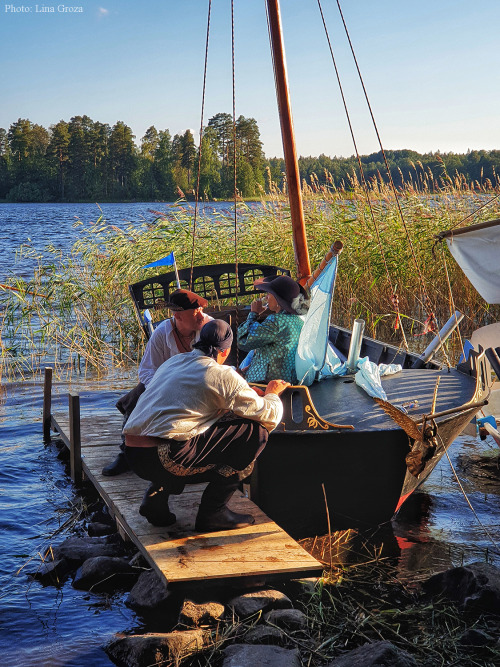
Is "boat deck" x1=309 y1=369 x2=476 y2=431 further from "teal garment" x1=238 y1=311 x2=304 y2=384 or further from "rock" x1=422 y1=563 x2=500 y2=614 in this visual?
"rock" x1=422 y1=563 x2=500 y2=614

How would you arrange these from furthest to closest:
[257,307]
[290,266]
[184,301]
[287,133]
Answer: [290,266], [287,133], [257,307], [184,301]

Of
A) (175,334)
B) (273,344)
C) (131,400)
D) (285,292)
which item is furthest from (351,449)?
(131,400)

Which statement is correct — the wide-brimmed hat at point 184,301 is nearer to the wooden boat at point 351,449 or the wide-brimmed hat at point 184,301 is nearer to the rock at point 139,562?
the wooden boat at point 351,449

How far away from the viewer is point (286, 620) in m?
Answer: 4.16

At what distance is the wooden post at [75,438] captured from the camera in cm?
650

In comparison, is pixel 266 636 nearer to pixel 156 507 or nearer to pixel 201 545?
pixel 201 545

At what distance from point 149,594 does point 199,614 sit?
19.1 inches

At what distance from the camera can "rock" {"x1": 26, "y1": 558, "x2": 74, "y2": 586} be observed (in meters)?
4.99

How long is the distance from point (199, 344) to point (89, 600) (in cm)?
175

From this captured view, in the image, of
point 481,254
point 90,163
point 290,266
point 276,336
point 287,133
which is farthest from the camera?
point 90,163

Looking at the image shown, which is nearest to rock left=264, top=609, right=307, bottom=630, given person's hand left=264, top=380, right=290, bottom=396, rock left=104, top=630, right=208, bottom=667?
rock left=104, top=630, right=208, bottom=667

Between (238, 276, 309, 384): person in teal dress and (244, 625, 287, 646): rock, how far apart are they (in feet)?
7.04

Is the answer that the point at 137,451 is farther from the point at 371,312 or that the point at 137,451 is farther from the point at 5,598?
the point at 371,312

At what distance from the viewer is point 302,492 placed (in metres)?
5.30
